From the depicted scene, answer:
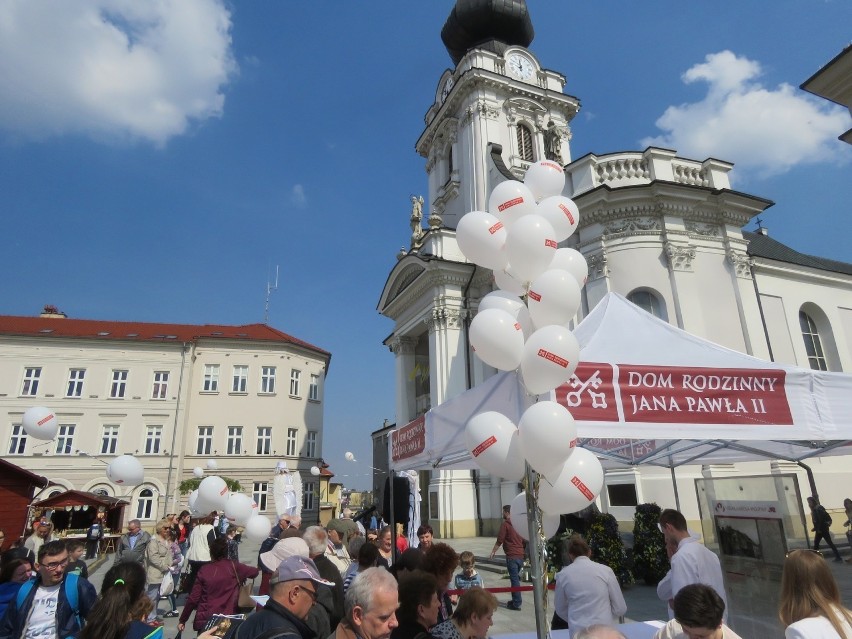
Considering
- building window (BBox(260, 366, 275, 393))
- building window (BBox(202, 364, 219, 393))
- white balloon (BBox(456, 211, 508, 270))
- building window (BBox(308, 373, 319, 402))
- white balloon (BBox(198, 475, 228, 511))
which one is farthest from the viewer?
building window (BBox(308, 373, 319, 402))

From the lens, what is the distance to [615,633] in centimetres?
247

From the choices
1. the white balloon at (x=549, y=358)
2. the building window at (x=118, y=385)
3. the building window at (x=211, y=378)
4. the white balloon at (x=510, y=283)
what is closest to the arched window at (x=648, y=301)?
the white balloon at (x=510, y=283)

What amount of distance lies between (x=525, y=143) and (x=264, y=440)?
23632 mm

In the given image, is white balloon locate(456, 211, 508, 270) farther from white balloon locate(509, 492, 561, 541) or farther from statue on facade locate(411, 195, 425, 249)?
statue on facade locate(411, 195, 425, 249)

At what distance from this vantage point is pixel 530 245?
14.7 feet

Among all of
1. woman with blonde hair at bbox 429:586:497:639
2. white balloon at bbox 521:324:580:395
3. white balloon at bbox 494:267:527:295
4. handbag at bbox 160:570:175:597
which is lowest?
handbag at bbox 160:570:175:597

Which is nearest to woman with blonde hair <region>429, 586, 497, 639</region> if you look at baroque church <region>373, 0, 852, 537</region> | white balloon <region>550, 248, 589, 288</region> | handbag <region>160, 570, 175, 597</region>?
white balloon <region>550, 248, 589, 288</region>

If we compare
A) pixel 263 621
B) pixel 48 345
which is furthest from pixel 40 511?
pixel 263 621

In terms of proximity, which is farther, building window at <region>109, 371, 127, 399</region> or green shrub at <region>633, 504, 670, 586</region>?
building window at <region>109, 371, 127, 399</region>

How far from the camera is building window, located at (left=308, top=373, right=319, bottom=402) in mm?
35953

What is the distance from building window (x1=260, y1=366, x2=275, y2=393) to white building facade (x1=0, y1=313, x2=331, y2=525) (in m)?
0.07

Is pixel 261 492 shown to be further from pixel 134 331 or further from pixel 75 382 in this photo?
pixel 134 331

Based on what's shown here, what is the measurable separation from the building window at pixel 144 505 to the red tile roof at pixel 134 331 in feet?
31.4

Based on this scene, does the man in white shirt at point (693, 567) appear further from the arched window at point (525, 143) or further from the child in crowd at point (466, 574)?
the arched window at point (525, 143)
